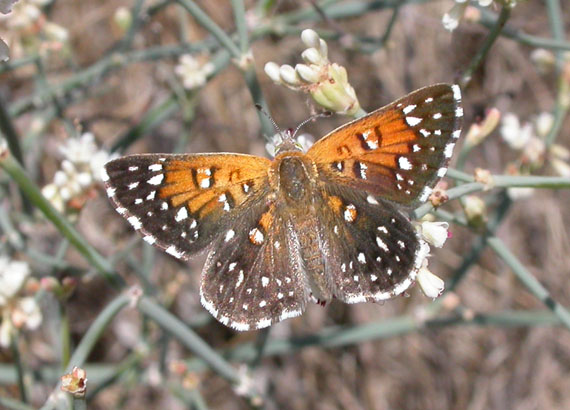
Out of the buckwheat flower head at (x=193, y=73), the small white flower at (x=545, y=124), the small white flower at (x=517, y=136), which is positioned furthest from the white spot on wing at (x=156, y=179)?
the small white flower at (x=545, y=124)

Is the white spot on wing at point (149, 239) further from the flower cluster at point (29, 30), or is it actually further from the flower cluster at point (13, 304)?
the flower cluster at point (29, 30)

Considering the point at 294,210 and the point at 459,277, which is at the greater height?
the point at 294,210

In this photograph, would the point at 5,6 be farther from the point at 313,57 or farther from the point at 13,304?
the point at 13,304

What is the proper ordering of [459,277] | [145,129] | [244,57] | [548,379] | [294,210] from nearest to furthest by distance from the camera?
[294,210]
[244,57]
[459,277]
[145,129]
[548,379]

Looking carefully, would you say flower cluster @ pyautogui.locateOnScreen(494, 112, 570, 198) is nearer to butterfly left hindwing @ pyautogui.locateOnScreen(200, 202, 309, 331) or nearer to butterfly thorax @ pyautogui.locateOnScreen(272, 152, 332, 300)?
butterfly thorax @ pyautogui.locateOnScreen(272, 152, 332, 300)

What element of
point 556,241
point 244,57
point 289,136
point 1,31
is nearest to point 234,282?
point 289,136

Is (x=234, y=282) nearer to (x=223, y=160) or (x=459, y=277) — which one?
(x=223, y=160)
